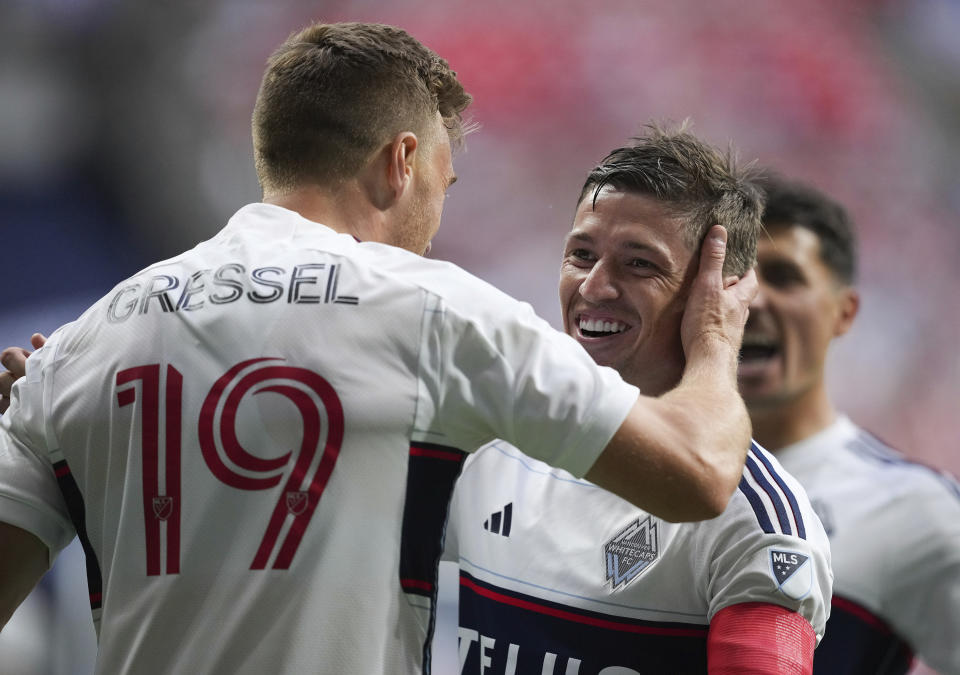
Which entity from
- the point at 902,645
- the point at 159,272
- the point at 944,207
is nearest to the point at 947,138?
the point at 944,207

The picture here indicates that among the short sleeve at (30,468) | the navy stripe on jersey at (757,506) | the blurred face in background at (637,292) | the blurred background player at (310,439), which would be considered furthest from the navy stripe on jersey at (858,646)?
the short sleeve at (30,468)

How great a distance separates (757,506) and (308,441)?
0.88 meters

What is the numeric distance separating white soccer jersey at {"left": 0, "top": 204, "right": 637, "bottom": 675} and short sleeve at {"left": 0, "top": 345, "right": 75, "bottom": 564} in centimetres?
14

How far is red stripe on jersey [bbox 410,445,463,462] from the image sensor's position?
5.35 feet

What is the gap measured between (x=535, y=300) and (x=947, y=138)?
2.94 m

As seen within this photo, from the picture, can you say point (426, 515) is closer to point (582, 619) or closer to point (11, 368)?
point (582, 619)

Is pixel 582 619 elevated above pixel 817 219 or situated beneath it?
situated beneath

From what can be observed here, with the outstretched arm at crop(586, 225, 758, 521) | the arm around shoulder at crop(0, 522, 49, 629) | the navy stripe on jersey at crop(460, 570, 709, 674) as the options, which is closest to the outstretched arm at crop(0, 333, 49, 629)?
the arm around shoulder at crop(0, 522, 49, 629)

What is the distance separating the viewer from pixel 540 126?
7562 mm

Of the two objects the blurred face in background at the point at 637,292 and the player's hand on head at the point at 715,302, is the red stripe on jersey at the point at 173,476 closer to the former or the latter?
the player's hand on head at the point at 715,302

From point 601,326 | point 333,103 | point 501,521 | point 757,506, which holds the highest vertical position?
point 333,103

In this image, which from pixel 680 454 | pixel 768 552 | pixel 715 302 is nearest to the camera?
pixel 680 454

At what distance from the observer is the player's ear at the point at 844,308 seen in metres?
5.63

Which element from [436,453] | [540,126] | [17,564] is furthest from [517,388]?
[540,126]
